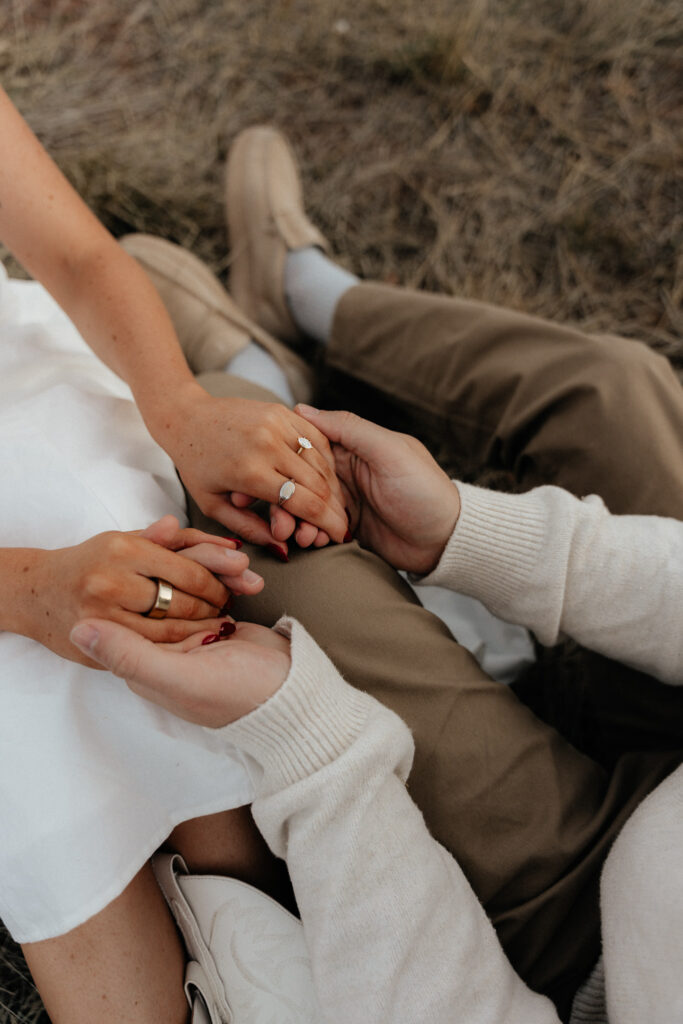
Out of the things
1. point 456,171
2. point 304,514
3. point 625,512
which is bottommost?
point 625,512

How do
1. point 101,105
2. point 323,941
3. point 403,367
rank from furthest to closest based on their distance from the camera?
1. point 101,105
2. point 403,367
3. point 323,941

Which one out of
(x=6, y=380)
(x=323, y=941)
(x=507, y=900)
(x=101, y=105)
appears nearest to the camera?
(x=323, y=941)

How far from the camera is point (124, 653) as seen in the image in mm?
694

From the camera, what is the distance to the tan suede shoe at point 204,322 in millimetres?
1454

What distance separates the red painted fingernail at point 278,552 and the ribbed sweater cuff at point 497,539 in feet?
0.70

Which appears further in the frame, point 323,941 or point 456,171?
point 456,171

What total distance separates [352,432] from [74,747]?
0.51 meters

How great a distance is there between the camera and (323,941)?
74 cm

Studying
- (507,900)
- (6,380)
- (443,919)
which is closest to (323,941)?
(443,919)

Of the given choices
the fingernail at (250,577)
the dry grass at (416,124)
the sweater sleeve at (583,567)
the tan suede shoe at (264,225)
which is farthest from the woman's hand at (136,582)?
the dry grass at (416,124)

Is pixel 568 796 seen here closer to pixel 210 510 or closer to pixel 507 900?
pixel 507 900

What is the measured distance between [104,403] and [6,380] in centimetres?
14

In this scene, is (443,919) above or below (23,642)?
below

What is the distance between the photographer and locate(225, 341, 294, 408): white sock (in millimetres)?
1419
